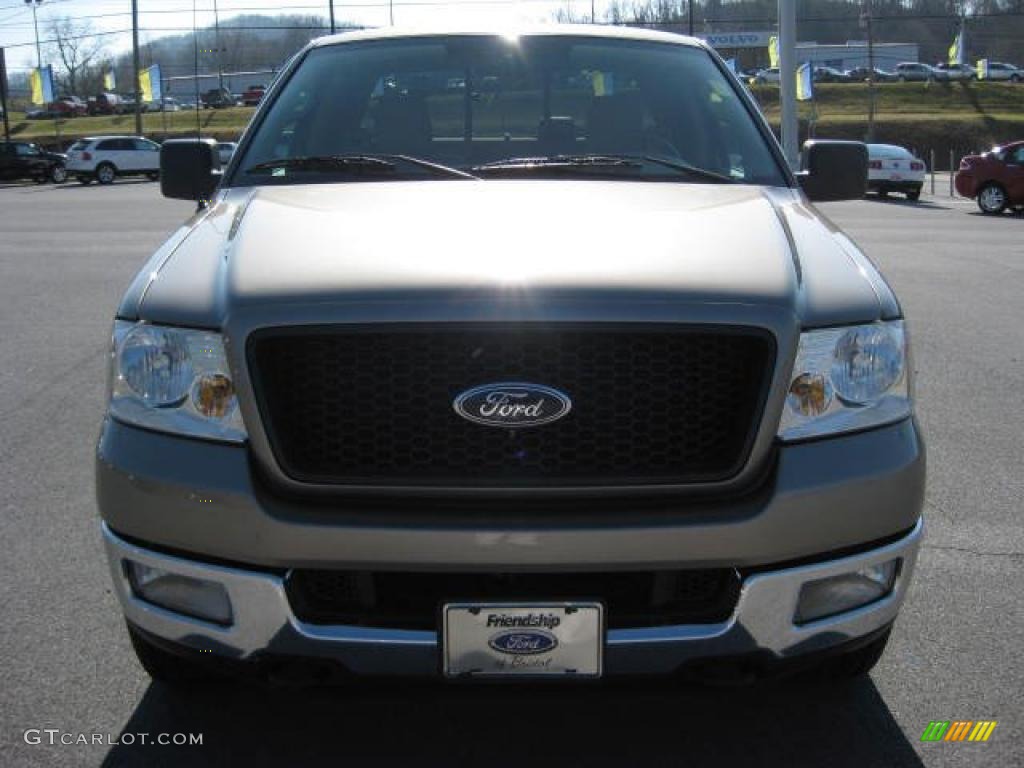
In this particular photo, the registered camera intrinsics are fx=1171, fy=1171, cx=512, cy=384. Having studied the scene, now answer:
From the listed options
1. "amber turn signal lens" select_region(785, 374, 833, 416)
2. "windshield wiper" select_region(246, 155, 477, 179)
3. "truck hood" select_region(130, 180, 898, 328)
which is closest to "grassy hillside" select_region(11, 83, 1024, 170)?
"windshield wiper" select_region(246, 155, 477, 179)

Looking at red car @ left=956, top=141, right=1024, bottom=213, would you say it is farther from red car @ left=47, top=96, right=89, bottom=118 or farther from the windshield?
red car @ left=47, top=96, right=89, bottom=118

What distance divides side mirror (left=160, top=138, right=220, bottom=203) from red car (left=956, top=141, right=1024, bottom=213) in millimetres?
21969

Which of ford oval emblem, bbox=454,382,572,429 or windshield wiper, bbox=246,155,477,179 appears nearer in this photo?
ford oval emblem, bbox=454,382,572,429

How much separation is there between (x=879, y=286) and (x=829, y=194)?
1672 millimetres

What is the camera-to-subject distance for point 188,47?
12938cm

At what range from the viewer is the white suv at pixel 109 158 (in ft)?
139

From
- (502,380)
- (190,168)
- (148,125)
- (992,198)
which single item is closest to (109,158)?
(992,198)

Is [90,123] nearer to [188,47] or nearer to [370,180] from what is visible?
[188,47]

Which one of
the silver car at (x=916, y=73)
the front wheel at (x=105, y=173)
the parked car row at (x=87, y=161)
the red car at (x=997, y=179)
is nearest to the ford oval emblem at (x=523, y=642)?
the red car at (x=997, y=179)

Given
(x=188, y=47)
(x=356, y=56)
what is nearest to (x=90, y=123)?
(x=188, y=47)


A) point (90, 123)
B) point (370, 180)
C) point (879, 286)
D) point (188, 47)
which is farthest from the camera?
point (188, 47)

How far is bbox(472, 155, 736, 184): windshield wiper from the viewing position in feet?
12.7

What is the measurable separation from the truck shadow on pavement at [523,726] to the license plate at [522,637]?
0.22 metres

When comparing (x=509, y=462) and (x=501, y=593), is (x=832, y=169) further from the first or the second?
(x=501, y=593)
